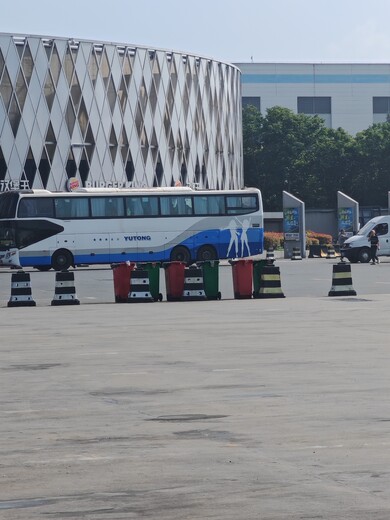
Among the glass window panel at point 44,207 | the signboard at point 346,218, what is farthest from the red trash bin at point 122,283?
the signboard at point 346,218

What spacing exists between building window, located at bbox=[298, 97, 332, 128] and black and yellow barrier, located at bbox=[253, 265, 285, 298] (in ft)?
331

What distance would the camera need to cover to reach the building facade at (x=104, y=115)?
82812 millimetres

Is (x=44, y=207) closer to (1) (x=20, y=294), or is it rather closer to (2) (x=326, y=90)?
(1) (x=20, y=294)

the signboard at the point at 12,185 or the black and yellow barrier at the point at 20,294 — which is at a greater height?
the signboard at the point at 12,185

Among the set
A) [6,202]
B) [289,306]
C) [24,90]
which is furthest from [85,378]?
[24,90]

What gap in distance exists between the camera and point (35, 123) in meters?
83.9

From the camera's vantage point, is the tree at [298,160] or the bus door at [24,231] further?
the tree at [298,160]

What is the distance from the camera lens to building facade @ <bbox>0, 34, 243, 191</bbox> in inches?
3260

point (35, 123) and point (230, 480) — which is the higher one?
point (35, 123)

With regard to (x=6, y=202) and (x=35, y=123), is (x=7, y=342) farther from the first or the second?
(x=35, y=123)

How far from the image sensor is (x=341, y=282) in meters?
31.1

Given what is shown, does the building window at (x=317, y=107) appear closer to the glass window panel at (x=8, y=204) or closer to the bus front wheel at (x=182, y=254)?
the bus front wheel at (x=182, y=254)

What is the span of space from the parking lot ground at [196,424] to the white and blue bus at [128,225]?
111ft

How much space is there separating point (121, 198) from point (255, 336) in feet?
123
